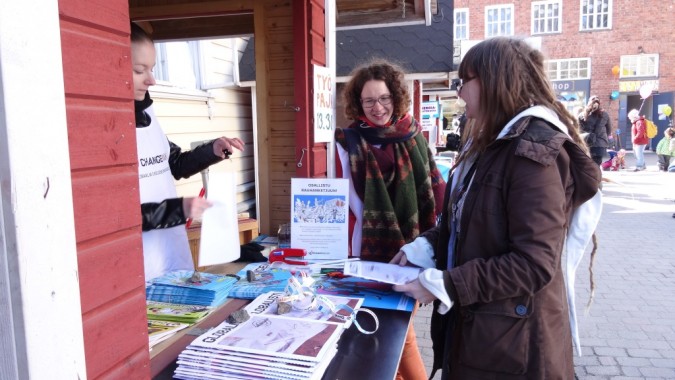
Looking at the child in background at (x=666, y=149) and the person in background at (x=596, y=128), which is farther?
the child in background at (x=666, y=149)

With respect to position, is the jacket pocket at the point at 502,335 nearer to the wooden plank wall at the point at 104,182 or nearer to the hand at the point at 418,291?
the hand at the point at 418,291

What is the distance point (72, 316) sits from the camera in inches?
34.7

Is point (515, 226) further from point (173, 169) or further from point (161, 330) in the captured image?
point (173, 169)

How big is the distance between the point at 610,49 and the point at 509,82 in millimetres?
28076

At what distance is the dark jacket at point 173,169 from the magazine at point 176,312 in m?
0.27

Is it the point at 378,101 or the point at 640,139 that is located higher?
the point at 378,101

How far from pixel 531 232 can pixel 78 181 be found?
1124 millimetres

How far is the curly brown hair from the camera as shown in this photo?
2.56 metres

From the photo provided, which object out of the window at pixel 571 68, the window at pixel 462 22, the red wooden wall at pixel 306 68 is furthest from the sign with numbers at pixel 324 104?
the window at pixel 462 22

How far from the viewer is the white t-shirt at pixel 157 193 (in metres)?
1.97

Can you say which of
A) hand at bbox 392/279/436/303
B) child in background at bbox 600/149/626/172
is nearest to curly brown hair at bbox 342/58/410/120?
hand at bbox 392/279/436/303

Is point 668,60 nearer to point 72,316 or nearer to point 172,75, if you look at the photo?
point 172,75

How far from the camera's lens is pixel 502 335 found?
149 centimetres

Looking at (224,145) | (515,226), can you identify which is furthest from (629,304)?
(224,145)
